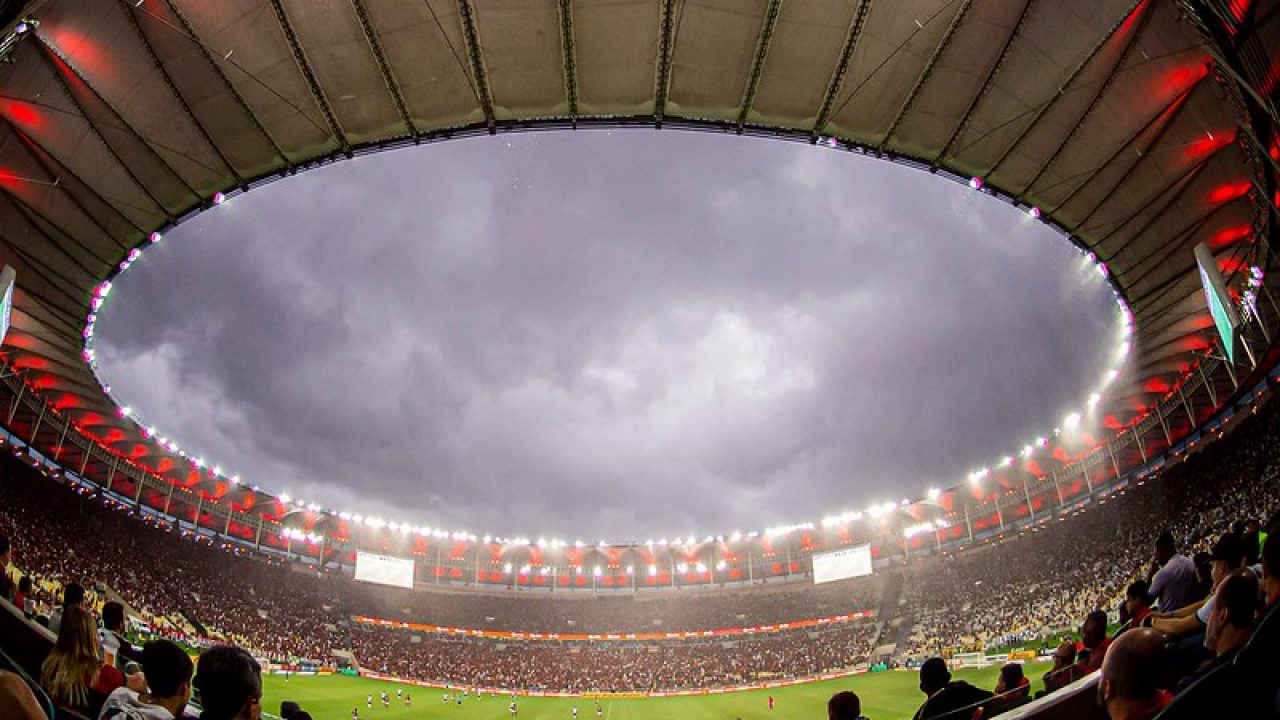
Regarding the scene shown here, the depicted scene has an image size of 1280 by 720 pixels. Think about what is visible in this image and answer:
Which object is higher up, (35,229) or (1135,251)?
(35,229)

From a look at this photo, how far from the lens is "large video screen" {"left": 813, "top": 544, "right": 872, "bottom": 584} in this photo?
56.8 meters

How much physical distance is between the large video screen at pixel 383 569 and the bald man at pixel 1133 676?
210 feet

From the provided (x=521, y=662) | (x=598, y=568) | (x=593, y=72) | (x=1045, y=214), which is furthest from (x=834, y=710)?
(x=598, y=568)

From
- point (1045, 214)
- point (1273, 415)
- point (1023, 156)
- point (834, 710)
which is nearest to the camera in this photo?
point (834, 710)

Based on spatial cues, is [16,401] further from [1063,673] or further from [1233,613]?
[1233,613]

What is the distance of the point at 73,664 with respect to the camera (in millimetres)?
4488

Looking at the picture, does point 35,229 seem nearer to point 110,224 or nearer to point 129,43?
point 110,224

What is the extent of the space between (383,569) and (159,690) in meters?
62.7

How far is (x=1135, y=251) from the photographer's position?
760 inches

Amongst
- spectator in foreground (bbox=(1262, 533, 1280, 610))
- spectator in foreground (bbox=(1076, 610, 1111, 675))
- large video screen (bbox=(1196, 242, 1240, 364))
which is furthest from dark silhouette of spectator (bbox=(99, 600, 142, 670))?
large video screen (bbox=(1196, 242, 1240, 364))

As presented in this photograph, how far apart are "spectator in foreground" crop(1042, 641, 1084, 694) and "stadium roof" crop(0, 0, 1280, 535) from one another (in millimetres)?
10237

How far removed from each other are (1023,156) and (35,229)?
27907 mm

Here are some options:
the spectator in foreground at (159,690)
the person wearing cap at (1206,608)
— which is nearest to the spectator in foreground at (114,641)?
the spectator in foreground at (159,690)

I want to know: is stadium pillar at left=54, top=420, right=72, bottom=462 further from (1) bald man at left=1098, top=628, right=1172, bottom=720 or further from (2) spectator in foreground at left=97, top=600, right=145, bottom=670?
(1) bald man at left=1098, top=628, right=1172, bottom=720
